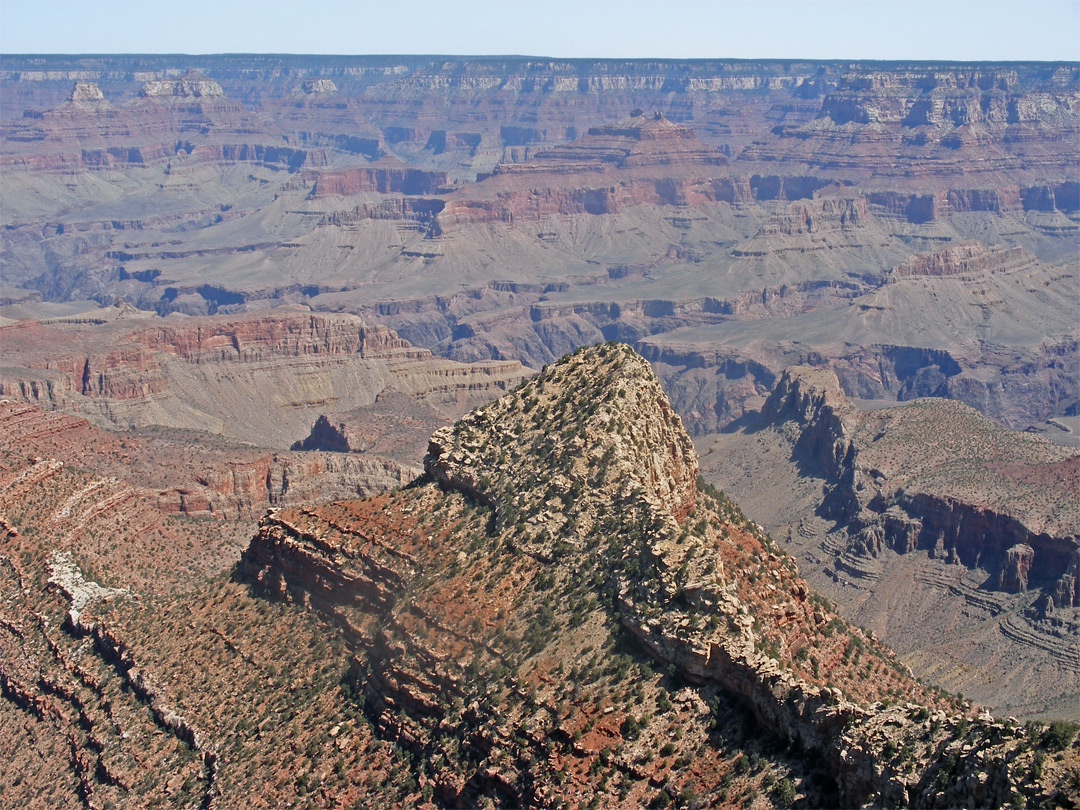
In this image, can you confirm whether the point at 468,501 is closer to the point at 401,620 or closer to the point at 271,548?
the point at 401,620

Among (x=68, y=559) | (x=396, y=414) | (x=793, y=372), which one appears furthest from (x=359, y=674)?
(x=793, y=372)

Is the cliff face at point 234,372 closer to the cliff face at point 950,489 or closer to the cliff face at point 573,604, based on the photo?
the cliff face at point 950,489

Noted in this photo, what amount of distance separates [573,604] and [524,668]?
2.13 m

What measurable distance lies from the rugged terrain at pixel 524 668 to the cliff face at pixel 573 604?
72mm

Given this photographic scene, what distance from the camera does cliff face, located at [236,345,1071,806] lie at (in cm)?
2909

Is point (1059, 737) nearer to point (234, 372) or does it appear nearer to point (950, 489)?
point (950, 489)

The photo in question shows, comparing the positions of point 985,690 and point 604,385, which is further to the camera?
point 985,690

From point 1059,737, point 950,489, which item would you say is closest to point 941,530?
point 950,489

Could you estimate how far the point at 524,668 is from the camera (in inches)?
1341

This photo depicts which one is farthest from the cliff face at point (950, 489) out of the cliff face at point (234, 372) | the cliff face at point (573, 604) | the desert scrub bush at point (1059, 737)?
the desert scrub bush at point (1059, 737)

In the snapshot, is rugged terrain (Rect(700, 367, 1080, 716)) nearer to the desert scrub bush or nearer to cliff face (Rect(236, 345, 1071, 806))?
cliff face (Rect(236, 345, 1071, 806))

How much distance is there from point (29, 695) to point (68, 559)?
31.9 ft

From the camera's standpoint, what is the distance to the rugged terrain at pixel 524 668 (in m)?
28.7

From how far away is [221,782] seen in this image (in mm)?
39875
